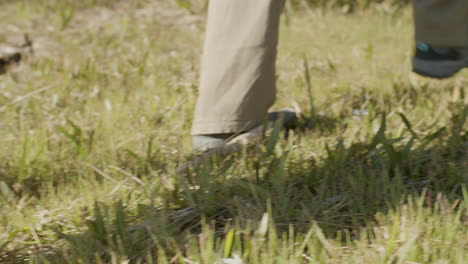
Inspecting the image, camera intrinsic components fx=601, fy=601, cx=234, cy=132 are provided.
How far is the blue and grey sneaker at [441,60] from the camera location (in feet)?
5.88

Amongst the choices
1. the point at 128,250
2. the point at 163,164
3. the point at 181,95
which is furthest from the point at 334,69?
the point at 128,250

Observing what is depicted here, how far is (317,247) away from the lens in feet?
4.21

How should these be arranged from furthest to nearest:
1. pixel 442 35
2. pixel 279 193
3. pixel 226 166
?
pixel 442 35 → pixel 226 166 → pixel 279 193

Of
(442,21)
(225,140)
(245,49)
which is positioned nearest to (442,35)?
(442,21)

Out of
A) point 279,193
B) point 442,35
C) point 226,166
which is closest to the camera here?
point 279,193

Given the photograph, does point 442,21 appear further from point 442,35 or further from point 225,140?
point 225,140

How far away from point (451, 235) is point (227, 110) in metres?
0.78

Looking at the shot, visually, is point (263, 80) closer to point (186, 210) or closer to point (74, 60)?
point (186, 210)

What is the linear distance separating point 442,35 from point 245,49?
1.93 ft

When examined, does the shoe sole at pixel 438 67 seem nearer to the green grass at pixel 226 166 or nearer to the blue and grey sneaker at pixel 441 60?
the blue and grey sneaker at pixel 441 60

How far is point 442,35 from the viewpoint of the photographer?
179cm

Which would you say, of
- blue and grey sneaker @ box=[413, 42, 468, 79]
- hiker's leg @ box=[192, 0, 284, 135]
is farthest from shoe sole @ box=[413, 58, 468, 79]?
hiker's leg @ box=[192, 0, 284, 135]

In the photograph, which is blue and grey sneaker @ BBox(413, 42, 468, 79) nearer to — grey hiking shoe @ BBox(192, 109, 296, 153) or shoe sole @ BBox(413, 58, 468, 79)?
shoe sole @ BBox(413, 58, 468, 79)

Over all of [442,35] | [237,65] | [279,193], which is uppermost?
[442,35]
